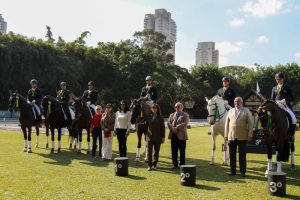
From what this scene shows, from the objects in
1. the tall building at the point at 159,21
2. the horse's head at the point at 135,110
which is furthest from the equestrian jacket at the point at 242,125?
the tall building at the point at 159,21

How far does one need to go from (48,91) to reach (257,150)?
40.4m

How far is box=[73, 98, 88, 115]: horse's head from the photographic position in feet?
52.2

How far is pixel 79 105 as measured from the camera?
15.9 m

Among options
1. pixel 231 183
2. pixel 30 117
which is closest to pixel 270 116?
pixel 231 183

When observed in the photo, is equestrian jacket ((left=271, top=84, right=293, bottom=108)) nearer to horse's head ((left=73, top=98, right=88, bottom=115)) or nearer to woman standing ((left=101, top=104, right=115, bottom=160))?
woman standing ((left=101, top=104, right=115, bottom=160))

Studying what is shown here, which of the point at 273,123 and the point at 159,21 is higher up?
the point at 159,21

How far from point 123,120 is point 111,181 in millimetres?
3692

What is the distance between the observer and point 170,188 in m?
9.37

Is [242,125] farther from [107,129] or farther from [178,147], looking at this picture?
[107,129]

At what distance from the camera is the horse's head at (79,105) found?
15.9 metres

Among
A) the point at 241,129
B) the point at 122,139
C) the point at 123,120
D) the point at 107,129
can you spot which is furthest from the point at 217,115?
the point at 107,129

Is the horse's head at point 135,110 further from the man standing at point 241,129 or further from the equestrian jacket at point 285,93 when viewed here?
the equestrian jacket at point 285,93

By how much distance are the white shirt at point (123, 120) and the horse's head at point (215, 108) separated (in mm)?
2808

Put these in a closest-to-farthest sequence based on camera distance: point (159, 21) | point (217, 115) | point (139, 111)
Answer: point (139, 111)
point (217, 115)
point (159, 21)
